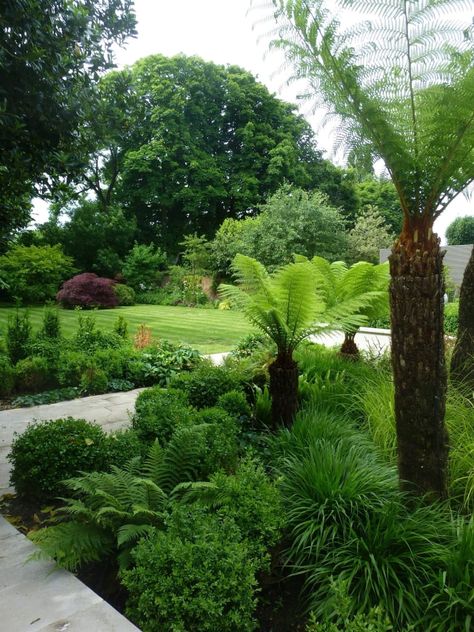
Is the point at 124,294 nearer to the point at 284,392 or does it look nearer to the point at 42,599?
the point at 284,392

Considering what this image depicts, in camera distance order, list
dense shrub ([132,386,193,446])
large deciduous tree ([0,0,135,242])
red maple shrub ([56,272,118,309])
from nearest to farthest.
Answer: large deciduous tree ([0,0,135,242]) < dense shrub ([132,386,193,446]) < red maple shrub ([56,272,118,309])

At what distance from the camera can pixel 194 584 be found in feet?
4.53

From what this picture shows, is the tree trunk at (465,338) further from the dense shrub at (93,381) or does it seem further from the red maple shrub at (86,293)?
the red maple shrub at (86,293)

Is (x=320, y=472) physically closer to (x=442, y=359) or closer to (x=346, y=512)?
(x=346, y=512)

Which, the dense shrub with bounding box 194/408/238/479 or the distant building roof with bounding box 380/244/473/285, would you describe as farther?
the distant building roof with bounding box 380/244/473/285

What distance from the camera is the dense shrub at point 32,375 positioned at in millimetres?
4852

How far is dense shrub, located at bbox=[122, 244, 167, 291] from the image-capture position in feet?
56.2

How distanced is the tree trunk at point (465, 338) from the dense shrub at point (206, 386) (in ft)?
6.63

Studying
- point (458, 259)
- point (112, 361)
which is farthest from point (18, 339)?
point (458, 259)

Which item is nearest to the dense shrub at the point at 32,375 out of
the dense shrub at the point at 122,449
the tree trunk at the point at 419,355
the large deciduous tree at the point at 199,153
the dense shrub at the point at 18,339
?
the dense shrub at the point at 18,339

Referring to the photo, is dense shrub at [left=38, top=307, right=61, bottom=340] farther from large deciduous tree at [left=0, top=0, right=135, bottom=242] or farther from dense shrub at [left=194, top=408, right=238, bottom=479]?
dense shrub at [left=194, top=408, right=238, bottom=479]

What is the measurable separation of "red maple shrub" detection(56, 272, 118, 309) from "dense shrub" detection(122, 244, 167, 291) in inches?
104

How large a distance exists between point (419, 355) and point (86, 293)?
44.3 ft

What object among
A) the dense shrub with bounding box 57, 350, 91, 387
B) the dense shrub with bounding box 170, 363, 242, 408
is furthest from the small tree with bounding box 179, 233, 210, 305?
the dense shrub with bounding box 170, 363, 242, 408
